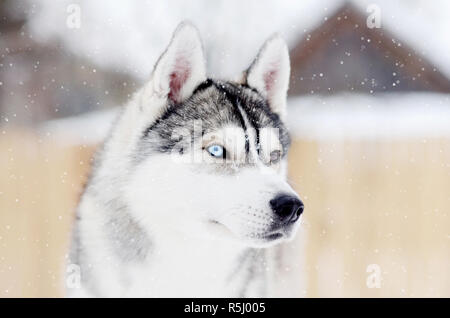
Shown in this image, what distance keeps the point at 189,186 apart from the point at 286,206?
0.93 feet

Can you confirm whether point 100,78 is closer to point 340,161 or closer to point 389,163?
point 340,161

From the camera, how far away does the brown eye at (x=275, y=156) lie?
156cm

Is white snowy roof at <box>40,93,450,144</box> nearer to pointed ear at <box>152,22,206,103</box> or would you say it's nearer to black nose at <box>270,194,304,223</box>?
pointed ear at <box>152,22,206,103</box>

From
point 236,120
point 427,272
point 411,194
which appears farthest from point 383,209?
point 236,120

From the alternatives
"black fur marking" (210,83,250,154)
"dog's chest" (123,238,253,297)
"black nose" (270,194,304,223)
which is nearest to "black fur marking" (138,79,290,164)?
"black fur marking" (210,83,250,154)

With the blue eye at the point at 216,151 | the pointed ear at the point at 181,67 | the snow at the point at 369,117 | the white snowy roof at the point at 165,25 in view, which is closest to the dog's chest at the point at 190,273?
the blue eye at the point at 216,151

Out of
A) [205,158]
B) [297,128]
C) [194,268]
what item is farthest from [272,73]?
[297,128]

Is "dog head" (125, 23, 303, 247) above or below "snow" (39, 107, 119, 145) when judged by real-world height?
below

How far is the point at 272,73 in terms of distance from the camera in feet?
5.64

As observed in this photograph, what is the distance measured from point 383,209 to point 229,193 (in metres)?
1.68

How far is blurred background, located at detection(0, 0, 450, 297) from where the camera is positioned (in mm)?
2670

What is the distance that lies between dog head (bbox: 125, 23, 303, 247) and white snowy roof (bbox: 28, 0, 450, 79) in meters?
0.96

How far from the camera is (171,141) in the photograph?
1.52 m

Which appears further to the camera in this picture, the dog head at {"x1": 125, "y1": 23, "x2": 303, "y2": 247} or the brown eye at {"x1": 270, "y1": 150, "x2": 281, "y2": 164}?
the brown eye at {"x1": 270, "y1": 150, "x2": 281, "y2": 164}
